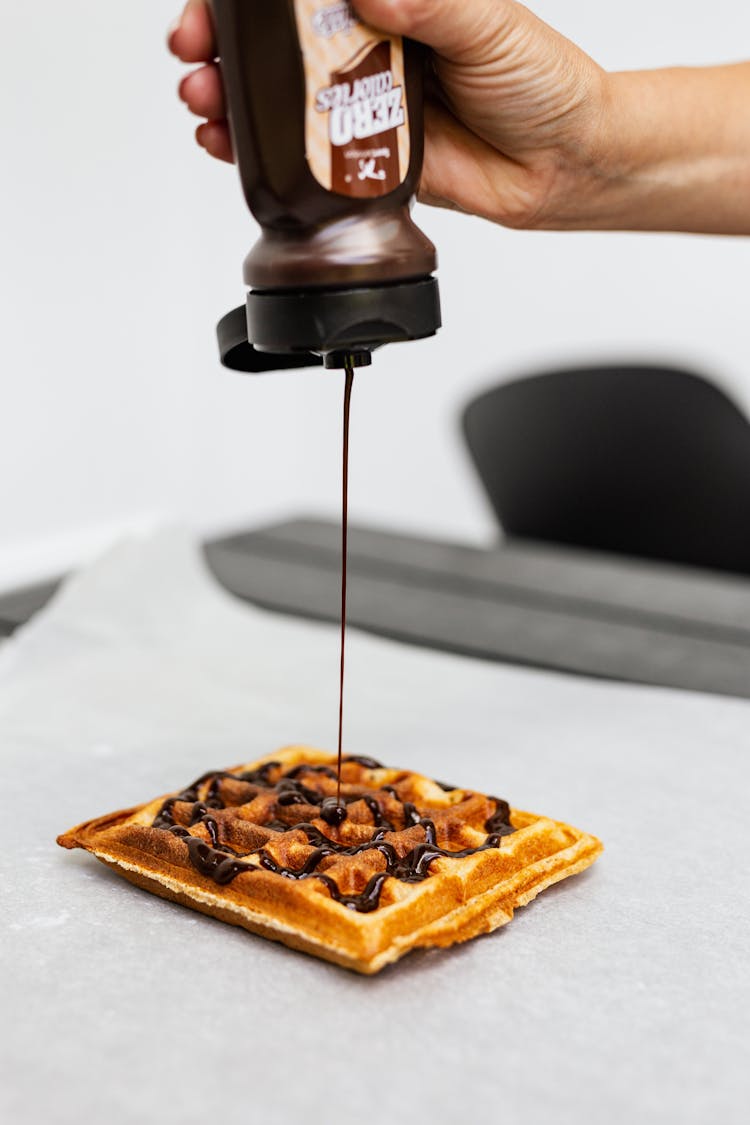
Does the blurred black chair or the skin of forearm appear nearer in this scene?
the skin of forearm

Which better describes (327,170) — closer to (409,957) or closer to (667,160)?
(409,957)

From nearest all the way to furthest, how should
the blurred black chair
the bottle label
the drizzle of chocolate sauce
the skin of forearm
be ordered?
1. the bottle label
2. the drizzle of chocolate sauce
3. the skin of forearm
4. the blurred black chair

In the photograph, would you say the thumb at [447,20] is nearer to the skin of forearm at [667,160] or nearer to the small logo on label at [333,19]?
the small logo on label at [333,19]

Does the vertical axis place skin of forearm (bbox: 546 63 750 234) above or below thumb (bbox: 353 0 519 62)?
below

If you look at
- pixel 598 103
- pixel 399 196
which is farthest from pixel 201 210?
pixel 399 196

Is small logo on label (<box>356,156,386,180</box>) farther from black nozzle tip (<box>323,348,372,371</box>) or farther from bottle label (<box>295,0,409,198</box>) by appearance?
black nozzle tip (<box>323,348,372,371</box>)

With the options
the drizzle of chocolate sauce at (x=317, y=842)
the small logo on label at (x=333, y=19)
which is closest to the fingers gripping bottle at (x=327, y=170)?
the small logo on label at (x=333, y=19)

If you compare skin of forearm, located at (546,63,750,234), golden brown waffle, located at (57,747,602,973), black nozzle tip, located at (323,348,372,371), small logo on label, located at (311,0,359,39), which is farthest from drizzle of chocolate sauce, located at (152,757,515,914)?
skin of forearm, located at (546,63,750,234)

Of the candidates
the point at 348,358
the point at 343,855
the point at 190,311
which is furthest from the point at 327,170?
the point at 190,311

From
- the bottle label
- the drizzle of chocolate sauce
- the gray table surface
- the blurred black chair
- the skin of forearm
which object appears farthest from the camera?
the blurred black chair
